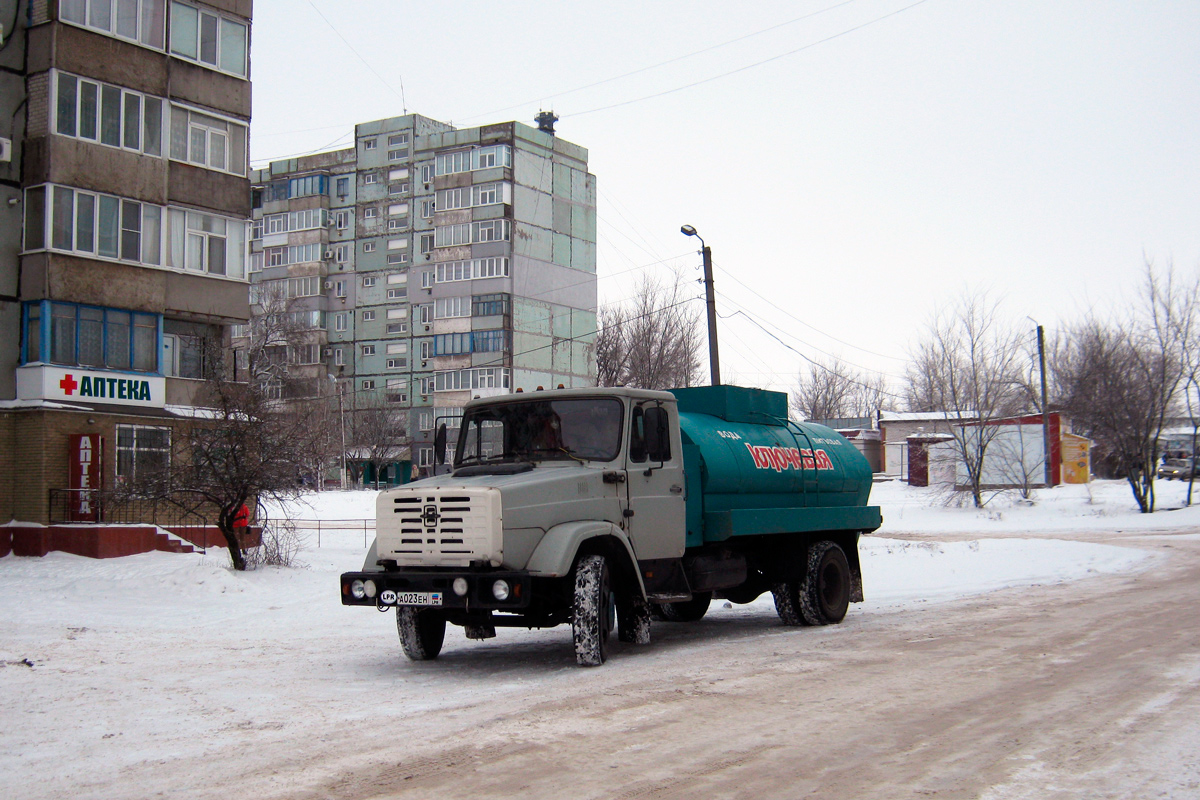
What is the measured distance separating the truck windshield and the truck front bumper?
67.2 inches

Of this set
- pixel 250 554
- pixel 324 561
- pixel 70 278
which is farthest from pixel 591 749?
pixel 70 278

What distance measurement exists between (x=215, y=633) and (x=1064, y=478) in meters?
50.6

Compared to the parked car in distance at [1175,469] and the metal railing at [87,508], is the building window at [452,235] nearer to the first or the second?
the parked car in distance at [1175,469]

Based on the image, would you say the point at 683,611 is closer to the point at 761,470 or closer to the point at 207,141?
the point at 761,470

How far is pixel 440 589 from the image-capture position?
9227mm

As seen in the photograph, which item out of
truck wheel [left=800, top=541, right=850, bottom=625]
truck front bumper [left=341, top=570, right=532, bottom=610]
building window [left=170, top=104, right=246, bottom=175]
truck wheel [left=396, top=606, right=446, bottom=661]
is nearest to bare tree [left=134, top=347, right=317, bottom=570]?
truck wheel [left=396, top=606, right=446, bottom=661]

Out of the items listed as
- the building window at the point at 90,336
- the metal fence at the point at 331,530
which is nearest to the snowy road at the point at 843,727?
the building window at the point at 90,336

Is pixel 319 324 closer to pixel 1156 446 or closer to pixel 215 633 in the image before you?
pixel 1156 446

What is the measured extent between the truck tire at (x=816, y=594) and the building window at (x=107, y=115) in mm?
17935

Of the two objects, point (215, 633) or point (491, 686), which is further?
point (215, 633)

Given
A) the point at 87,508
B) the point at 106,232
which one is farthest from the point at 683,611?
the point at 106,232

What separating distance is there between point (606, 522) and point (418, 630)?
2.13 metres

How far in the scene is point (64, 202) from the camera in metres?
22.1

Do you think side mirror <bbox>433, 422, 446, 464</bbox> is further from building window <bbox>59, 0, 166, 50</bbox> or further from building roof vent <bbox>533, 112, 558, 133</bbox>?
building roof vent <bbox>533, 112, 558, 133</bbox>
